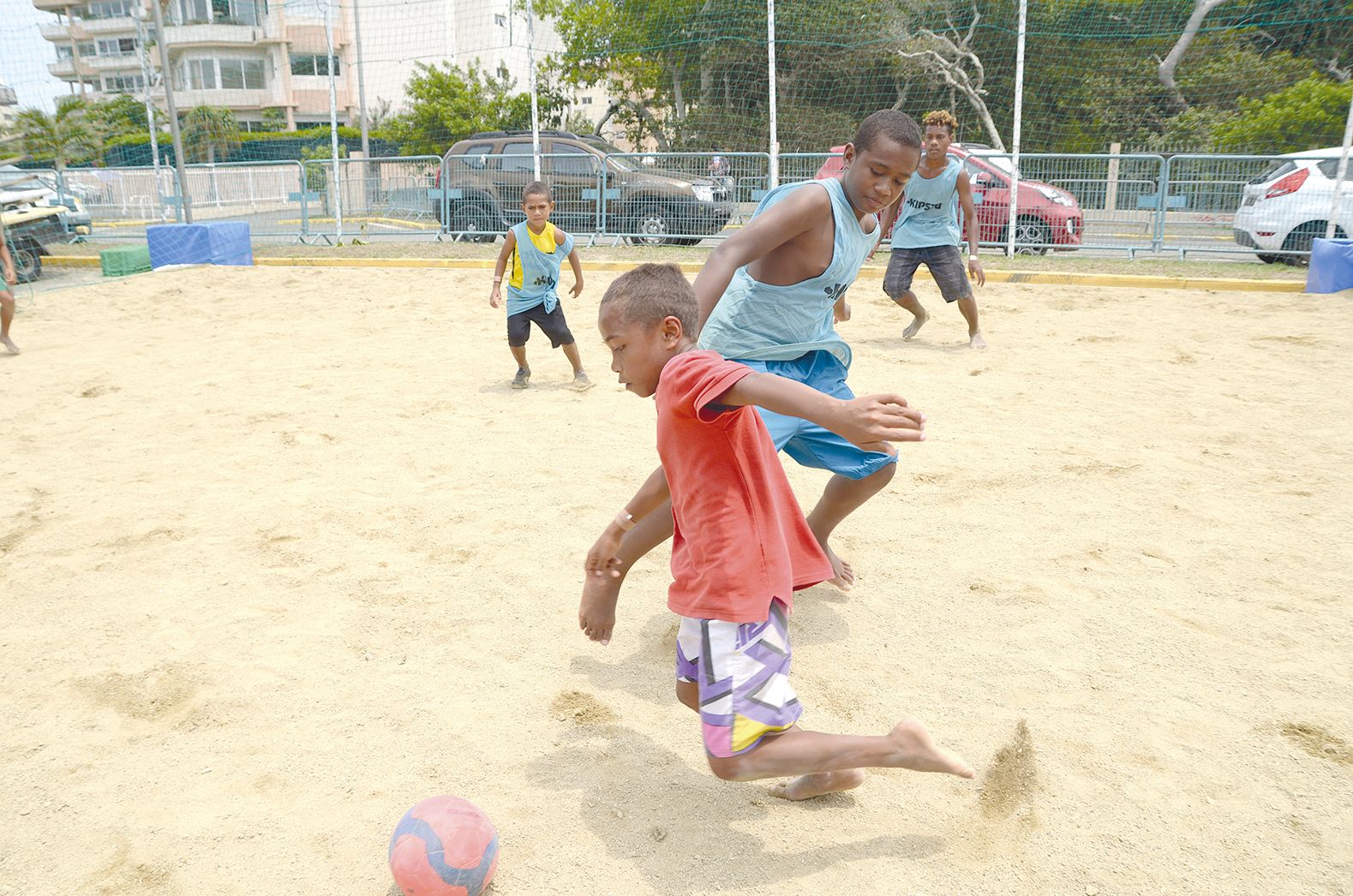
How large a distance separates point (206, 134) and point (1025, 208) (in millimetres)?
34019

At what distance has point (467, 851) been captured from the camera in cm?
217

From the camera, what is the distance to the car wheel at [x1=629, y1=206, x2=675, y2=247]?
14086mm

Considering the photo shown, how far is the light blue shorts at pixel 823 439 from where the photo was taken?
133 inches

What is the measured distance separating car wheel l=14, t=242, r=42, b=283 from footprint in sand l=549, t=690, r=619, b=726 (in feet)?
41.4

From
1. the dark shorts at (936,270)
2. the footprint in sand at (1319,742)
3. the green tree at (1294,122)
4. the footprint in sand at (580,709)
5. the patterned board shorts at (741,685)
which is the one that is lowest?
the footprint in sand at (580,709)

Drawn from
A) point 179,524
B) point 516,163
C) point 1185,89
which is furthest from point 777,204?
point 1185,89

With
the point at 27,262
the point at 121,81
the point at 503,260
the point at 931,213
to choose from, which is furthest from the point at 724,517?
the point at 121,81

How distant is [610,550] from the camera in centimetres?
260

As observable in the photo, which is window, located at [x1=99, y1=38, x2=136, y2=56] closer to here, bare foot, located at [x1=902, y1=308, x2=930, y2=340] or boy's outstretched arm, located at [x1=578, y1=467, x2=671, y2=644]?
bare foot, located at [x1=902, y1=308, x2=930, y2=340]

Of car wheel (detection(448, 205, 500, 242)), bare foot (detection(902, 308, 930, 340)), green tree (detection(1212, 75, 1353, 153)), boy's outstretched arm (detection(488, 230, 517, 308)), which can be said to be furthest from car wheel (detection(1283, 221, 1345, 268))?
car wheel (detection(448, 205, 500, 242))

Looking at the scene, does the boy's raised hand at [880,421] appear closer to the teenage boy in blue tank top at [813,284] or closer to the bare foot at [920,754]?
the bare foot at [920,754]

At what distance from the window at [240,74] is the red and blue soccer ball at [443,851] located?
2094 inches

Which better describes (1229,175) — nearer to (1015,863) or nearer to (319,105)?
(1015,863)

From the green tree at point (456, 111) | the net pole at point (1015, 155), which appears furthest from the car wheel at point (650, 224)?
the green tree at point (456, 111)
